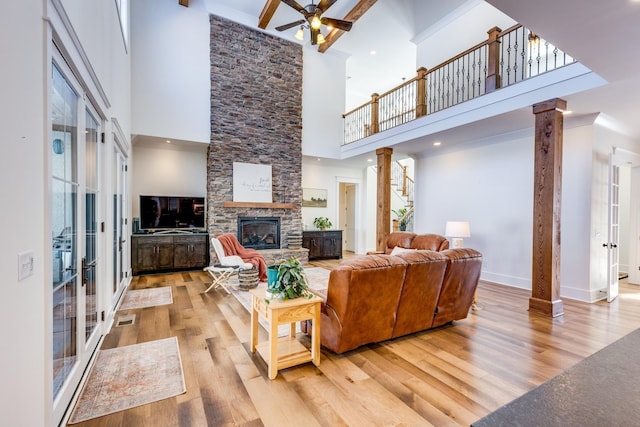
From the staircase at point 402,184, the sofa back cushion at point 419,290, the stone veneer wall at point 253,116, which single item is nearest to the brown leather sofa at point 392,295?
the sofa back cushion at point 419,290

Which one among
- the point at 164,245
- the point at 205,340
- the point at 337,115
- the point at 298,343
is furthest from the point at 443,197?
the point at 164,245

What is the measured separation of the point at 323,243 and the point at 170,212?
3.90 meters

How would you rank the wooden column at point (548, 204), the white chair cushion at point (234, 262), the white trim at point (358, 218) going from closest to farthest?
the wooden column at point (548, 204) → the white chair cushion at point (234, 262) → the white trim at point (358, 218)

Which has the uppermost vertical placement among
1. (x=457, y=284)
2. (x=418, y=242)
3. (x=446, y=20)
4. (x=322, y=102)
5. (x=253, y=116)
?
(x=446, y=20)

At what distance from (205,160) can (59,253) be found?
5.65 metres

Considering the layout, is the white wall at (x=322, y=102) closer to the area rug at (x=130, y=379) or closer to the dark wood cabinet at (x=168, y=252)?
the dark wood cabinet at (x=168, y=252)

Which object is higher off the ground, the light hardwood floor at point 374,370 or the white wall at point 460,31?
the white wall at point 460,31

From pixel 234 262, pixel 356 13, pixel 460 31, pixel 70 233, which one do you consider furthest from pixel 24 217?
pixel 460 31

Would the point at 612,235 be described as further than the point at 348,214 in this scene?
No

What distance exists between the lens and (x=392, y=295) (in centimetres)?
271

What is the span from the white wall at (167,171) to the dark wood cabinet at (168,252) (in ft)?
3.16

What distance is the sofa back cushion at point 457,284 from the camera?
314 cm

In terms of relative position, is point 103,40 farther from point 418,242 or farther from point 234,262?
point 418,242

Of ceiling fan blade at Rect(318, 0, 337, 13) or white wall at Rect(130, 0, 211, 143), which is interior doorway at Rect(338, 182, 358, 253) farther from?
ceiling fan blade at Rect(318, 0, 337, 13)
